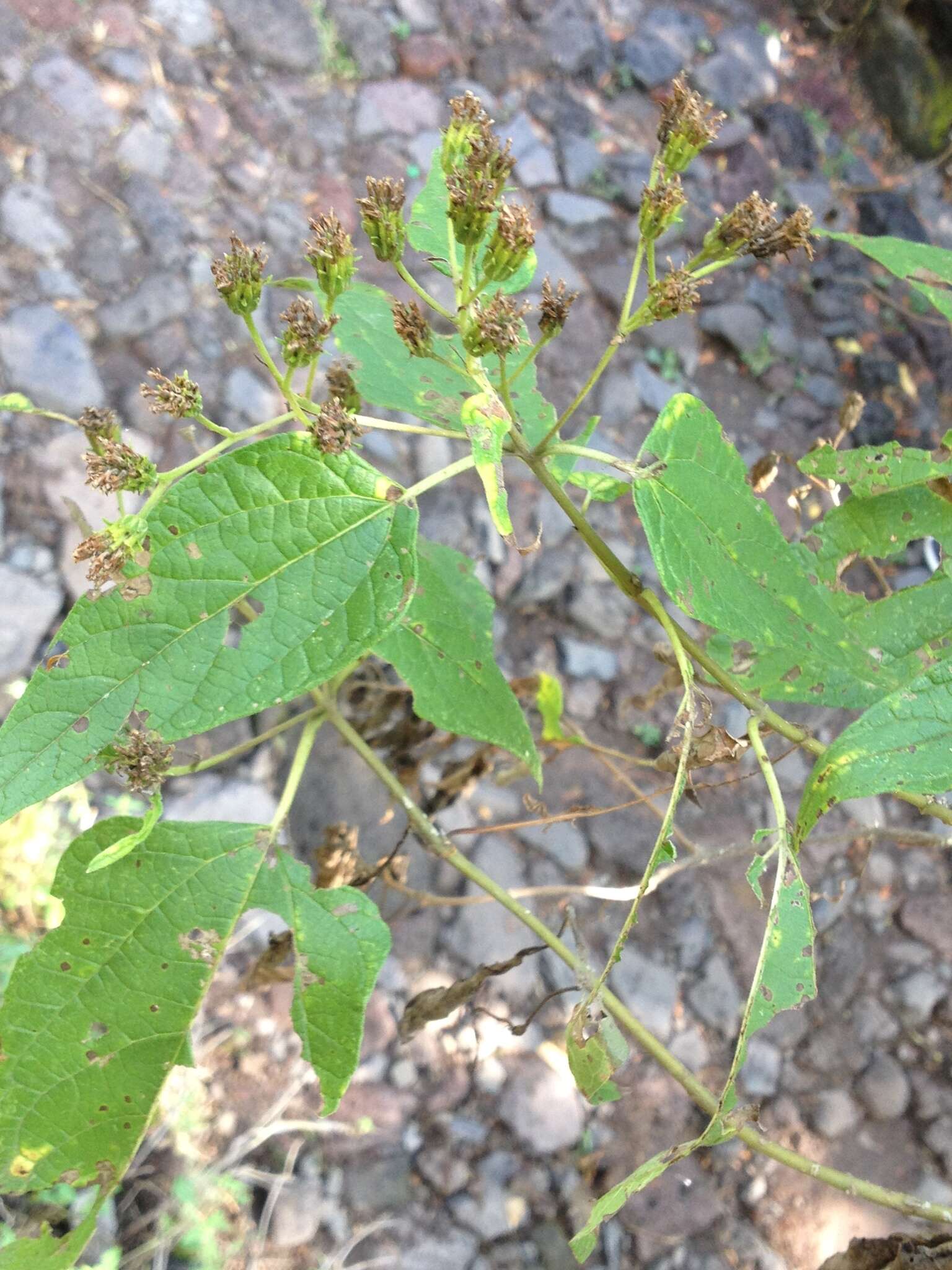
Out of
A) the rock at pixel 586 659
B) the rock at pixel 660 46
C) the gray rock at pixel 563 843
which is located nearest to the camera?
the gray rock at pixel 563 843

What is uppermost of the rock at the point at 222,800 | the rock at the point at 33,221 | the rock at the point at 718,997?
the rock at the point at 33,221

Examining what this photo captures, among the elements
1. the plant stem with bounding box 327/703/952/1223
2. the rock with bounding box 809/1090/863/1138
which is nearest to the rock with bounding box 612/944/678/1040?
the rock with bounding box 809/1090/863/1138

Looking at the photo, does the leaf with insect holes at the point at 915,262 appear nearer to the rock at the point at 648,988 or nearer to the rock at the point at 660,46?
the rock at the point at 648,988

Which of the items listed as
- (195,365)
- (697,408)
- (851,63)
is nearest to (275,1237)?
(697,408)

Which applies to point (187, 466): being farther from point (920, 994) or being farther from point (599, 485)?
point (920, 994)

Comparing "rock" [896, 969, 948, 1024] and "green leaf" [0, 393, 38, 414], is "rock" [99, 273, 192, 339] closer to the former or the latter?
"green leaf" [0, 393, 38, 414]

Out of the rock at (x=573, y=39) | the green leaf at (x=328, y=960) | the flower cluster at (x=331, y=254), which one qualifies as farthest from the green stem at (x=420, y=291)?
the rock at (x=573, y=39)
